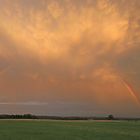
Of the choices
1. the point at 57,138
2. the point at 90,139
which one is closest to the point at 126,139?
the point at 90,139

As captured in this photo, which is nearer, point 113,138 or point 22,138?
point 22,138

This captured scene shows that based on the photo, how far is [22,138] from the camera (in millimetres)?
39719

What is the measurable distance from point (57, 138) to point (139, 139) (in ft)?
29.3

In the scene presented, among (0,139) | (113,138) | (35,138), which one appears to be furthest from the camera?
(113,138)

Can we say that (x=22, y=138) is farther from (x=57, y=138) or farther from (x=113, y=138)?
(x=113, y=138)

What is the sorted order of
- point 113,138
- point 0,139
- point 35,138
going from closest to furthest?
point 0,139 → point 35,138 → point 113,138

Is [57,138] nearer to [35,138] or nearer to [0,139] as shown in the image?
[35,138]

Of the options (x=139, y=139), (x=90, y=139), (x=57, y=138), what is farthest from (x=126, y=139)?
(x=57, y=138)

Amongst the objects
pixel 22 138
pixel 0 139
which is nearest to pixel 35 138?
pixel 22 138

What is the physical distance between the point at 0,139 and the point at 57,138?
615cm

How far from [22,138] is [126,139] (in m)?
11.1

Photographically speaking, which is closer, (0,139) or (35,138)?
(0,139)

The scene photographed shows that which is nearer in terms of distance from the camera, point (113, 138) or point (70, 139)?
point (70, 139)

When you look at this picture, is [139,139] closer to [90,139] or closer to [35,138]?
[90,139]
